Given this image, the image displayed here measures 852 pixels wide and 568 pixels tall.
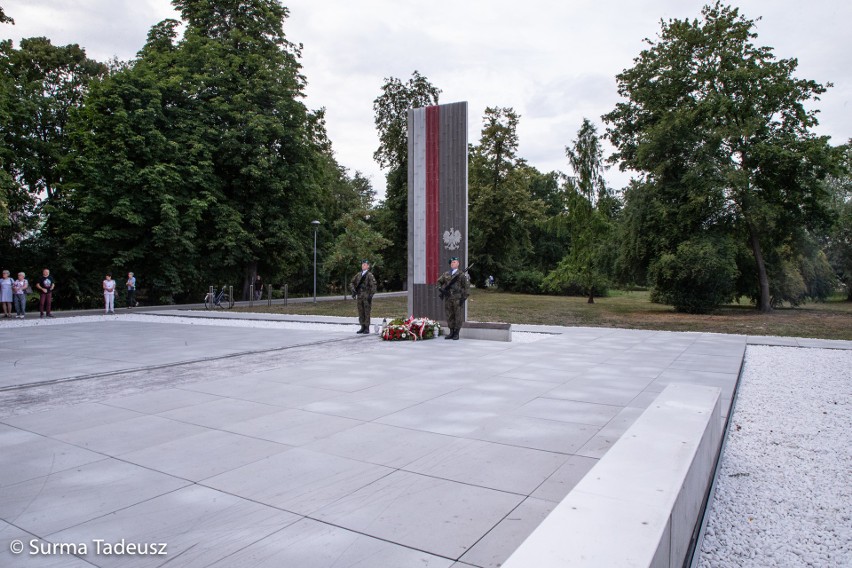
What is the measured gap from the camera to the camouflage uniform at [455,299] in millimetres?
12758

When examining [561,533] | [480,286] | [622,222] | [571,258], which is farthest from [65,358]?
[480,286]

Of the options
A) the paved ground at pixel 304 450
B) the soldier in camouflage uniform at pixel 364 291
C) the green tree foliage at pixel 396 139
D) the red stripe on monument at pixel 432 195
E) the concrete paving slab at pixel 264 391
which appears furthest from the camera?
the green tree foliage at pixel 396 139

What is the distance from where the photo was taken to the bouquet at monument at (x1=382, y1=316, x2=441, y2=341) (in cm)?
1252

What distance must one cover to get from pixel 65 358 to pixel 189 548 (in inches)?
348

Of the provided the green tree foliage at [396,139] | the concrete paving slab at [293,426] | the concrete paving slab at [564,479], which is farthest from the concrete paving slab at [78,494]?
the green tree foliage at [396,139]

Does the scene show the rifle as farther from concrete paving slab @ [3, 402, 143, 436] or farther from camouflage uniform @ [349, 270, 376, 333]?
concrete paving slab @ [3, 402, 143, 436]

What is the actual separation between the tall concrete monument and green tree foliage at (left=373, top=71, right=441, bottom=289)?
26524 millimetres

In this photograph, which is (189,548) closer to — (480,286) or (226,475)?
(226,475)

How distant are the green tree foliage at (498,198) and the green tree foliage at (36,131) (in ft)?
89.1

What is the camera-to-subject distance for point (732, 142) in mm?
24234

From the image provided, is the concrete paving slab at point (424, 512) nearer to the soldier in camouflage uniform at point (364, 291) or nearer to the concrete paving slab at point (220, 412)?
the concrete paving slab at point (220, 412)

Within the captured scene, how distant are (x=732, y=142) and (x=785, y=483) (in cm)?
2415

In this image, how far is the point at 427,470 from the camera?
4.15 m

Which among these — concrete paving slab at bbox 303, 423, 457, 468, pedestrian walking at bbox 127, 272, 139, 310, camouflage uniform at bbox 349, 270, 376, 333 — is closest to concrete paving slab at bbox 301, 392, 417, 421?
concrete paving slab at bbox 303, 423, 457, 468
